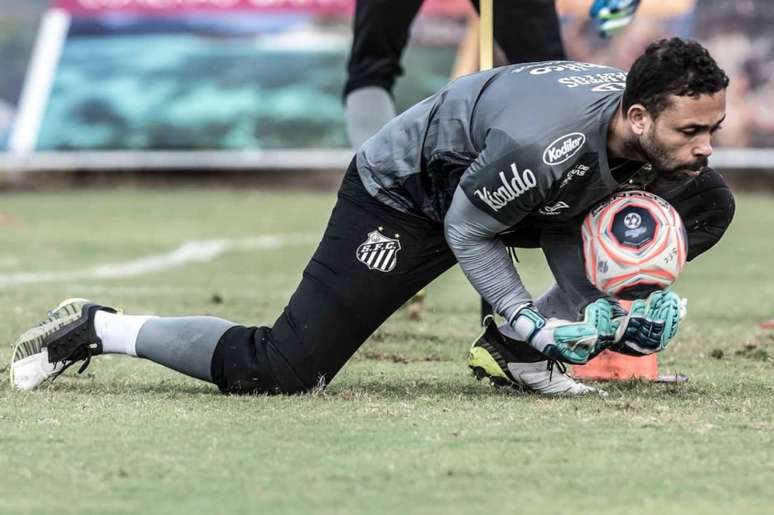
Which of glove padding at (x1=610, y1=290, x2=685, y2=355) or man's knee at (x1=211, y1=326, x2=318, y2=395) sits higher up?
glove padding at (x1=610, y1=290, x2=685, y2=355)

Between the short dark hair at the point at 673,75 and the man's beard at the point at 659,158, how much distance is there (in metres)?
0.10

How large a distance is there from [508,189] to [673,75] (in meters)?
0.63

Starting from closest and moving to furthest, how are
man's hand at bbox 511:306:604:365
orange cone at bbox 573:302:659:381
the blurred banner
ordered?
man's hand at bbox 511:306:604:365 → orange cone at bbox 573:302:659:381 → the blurred banner

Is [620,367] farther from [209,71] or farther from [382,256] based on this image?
[209,71]

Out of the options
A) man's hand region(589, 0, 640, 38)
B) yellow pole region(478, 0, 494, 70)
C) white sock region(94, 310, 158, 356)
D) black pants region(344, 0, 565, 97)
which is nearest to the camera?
white sock region(94, 310, 158, 356)

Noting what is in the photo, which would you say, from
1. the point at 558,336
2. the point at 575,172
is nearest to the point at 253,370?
the point at 558,336

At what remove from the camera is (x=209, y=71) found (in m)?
16.7

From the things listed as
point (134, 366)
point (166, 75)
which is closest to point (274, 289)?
point (134, 366)

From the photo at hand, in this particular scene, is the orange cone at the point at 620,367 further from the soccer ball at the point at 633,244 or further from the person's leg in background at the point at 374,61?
the person's leg in background at the point at 374,61

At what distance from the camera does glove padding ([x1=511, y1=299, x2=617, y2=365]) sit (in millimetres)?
4797

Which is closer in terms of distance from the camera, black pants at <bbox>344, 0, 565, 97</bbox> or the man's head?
the man's head

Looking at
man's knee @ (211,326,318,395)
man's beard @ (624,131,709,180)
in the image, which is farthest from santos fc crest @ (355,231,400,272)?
man's beard @ (624,131,709,180)

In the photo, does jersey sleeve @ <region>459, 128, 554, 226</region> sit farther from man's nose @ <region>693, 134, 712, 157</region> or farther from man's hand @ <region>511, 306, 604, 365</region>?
man's nose @ <region>693, 134, 712, 157</region>

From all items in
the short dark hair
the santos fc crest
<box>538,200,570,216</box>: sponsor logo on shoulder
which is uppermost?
the short dark hair
